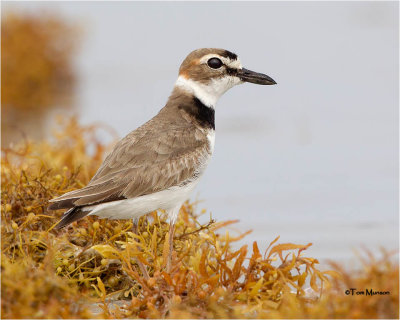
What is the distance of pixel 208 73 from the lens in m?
7.54

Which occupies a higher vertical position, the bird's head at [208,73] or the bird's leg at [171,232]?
the bird's head at [208,73]

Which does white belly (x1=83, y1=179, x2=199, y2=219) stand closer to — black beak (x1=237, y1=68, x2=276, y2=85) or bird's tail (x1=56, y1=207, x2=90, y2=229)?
bird's tail (x1=56, y1=207, x2=90, y2=229)

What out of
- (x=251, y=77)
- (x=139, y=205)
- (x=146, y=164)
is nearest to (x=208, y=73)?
(x=251, y=77)

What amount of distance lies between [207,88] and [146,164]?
1.30 meters

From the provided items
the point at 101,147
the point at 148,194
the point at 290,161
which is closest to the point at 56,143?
the point at 101,147

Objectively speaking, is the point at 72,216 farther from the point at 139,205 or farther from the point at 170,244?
the point at 170,244

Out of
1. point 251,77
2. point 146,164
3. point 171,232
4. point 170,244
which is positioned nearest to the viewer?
point 170,244

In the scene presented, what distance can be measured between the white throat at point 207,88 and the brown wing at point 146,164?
514mm

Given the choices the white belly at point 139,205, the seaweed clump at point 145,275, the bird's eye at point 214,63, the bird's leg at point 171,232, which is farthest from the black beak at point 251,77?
the bird's leg at point 171,232

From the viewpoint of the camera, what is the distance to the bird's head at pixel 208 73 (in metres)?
7.54

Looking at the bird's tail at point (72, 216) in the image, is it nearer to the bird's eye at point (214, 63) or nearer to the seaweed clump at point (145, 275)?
the seaweed clump at point (145, 275)
